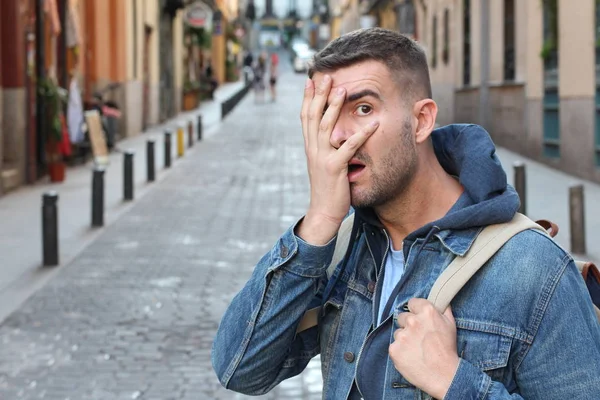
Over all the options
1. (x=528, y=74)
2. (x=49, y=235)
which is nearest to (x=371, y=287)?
(x=49, y=235)

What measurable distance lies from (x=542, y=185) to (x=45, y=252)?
832cm

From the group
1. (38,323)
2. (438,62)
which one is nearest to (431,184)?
(38,323)

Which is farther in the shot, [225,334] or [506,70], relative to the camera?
[506,70]

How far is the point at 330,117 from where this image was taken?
2.17 metres

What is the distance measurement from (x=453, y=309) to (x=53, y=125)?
15.9 meters

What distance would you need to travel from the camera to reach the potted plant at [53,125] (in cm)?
1709

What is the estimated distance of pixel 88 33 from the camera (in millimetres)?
24453

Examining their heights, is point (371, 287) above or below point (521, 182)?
above

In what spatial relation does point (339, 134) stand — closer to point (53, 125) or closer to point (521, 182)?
point (521, 182)

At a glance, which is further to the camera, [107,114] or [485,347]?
[107,114]

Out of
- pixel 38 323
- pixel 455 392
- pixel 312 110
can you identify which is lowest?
pixel 38 323

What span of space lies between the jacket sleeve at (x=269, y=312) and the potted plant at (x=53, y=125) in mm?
15132

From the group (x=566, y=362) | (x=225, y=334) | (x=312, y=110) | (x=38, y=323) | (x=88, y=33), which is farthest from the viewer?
(x=88, y=33)

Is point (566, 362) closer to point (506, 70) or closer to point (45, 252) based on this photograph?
point (45, 252)
